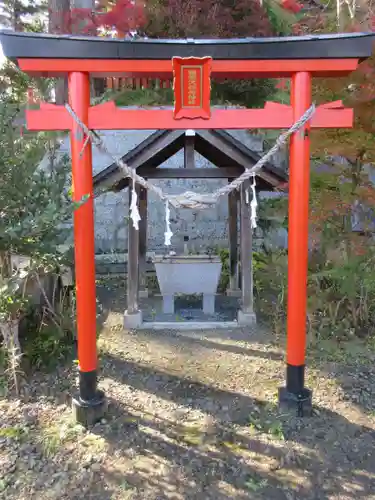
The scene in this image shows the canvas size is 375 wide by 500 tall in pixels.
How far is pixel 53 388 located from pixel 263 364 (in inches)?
90.4

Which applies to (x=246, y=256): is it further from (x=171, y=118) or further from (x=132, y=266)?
(x=171, y=118)

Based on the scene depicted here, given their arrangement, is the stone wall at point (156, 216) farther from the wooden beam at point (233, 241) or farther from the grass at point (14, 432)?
the grass at point (14, 432)

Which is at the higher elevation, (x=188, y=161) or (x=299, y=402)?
(x=188, y=161)

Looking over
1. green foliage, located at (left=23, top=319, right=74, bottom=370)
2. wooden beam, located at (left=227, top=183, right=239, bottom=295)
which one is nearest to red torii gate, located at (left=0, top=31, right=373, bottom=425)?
green foliage, located at (left=23, top=319, right=74, bottom=370)

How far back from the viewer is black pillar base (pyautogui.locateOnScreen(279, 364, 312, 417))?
383cm

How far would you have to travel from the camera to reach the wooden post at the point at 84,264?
355cm

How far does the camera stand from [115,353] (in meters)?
5.15

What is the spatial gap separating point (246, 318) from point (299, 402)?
2.19m

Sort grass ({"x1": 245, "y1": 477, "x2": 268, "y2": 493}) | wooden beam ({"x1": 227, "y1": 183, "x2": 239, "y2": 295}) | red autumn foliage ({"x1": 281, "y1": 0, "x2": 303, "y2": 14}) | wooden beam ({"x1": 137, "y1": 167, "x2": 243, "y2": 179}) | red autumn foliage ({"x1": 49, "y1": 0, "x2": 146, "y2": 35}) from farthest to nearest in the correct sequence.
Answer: red autumn foliage ({"x1": 281, "y1": 0, "x2": 303, "y2": 14})
red autumn foliage ({"x1": 49, "y1": 0, "x2": 146, "y2": 35})
wooden beam ({"x1": 227, "y1": 183, "x2": 239, "y2": 295})
wooden beam ({"x1": 137, "y1": 167, "x2": 243, "y2": 179})
grass ({"x1": 245, "y1": 477, "x2": 268, "y2": 493})

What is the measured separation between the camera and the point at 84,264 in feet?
12.1

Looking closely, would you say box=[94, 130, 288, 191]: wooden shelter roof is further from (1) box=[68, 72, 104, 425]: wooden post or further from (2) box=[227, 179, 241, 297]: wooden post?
(1) box=[68, 72, 104, 425]: wooden post

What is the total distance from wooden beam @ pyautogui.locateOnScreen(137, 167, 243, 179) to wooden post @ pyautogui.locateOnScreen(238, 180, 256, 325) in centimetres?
26

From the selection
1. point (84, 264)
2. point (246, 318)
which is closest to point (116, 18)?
point (246, 318)

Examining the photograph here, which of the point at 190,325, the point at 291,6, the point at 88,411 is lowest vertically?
the point at 88,411
